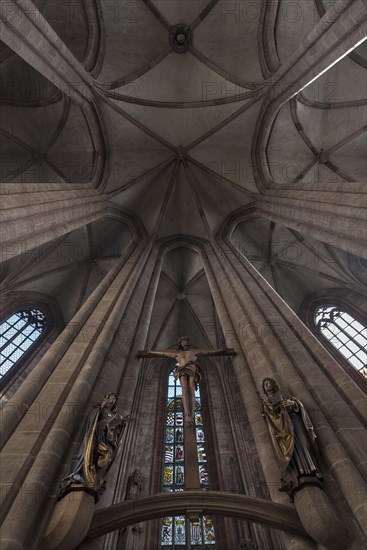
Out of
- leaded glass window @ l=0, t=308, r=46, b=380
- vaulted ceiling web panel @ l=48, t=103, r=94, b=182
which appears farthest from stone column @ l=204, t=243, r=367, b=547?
vaulted ceiling web panel @ l=48, t=103, r=94, b=182

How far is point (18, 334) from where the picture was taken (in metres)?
14.1

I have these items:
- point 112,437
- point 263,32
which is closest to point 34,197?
point 112,437

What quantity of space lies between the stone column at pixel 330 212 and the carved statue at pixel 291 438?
3691mm

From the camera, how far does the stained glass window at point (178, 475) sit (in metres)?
8.10

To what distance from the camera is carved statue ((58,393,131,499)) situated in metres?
4.73

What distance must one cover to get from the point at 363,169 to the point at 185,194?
7.36 meters

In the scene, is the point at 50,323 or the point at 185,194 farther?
Result: the point at 185,194

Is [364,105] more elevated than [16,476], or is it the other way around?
[364,105]

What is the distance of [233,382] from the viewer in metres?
14.2

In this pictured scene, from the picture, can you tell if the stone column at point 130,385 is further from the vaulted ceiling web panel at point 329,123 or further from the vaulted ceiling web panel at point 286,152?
the vaulted ceiling web panel at point 329,123

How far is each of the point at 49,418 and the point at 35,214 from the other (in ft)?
14.6

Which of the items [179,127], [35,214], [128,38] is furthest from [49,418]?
[128,38]

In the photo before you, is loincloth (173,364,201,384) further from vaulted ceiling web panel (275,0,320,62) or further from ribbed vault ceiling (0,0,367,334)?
vaulted ceiling web panel (275,0,320,62)

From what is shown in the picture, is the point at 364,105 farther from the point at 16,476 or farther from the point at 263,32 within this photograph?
the point at 16,476
